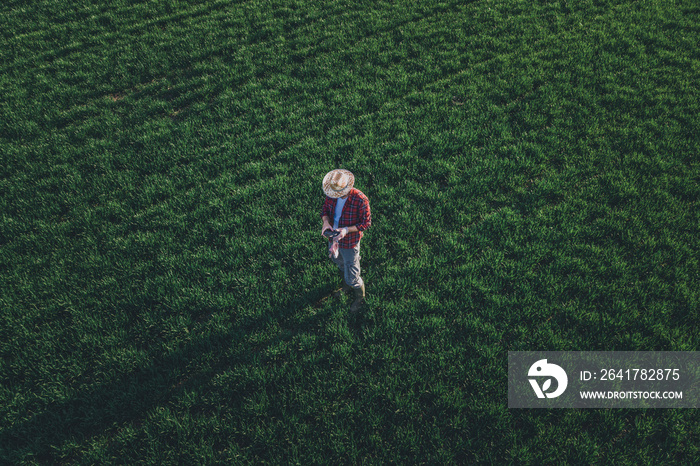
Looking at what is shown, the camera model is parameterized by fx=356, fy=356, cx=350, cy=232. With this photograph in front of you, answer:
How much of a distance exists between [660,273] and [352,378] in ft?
13.5

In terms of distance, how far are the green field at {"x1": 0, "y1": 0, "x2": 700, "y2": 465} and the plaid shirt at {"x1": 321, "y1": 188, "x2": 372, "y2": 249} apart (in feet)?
3.55

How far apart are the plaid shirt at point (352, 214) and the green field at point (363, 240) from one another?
1.08 metres

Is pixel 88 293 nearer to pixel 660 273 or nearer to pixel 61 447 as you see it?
pixel 61 447

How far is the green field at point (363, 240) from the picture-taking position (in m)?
3.70

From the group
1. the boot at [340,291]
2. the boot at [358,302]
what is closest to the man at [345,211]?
the boot at [358,302]

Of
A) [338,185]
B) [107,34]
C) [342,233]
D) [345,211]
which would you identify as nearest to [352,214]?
[345,211]

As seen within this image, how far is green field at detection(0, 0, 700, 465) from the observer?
3.70 metres

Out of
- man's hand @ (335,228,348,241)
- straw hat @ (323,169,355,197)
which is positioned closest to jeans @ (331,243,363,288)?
man's hand @ (335,228,348,241)

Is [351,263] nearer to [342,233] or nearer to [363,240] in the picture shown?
[342,233]

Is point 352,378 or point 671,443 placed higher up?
point 352,378

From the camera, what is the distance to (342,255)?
413cm

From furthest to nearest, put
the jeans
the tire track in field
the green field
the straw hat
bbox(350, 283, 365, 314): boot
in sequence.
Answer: the tire track in field, bbox(350, 283, 365, 314): boot, the jeans, the green field, the straw hat

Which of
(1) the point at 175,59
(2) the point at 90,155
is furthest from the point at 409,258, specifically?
(1) the point at 175,59

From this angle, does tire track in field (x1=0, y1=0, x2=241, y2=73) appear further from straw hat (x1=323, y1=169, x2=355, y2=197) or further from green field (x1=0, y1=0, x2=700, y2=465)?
straw hat (x1=323, y1=169, x2=355, y2=197)
